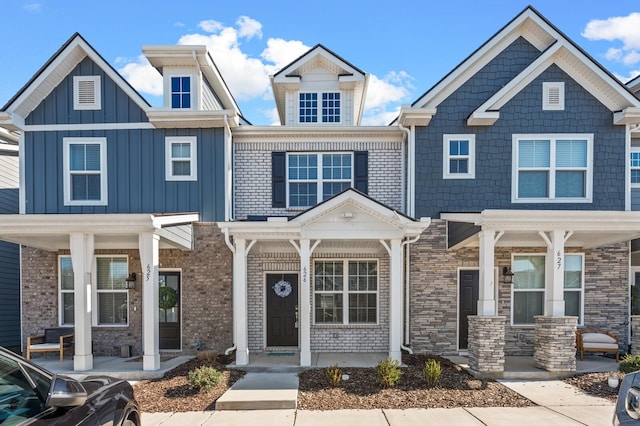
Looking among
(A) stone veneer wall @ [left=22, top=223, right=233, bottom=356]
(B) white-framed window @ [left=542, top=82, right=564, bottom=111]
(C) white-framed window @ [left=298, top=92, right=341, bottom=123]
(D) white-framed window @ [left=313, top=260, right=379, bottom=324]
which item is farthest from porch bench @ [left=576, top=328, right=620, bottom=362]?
(A) stone veneer wall @ [left=22, top=223, right=233, bottom=356]

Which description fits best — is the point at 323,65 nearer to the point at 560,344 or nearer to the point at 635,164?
the point at 560,344

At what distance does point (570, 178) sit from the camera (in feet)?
31.7

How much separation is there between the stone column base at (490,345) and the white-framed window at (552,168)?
3.51 meters

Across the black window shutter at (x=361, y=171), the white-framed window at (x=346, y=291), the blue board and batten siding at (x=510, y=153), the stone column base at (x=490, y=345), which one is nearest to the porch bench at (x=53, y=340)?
the white-framed window at (x=346, y=291)

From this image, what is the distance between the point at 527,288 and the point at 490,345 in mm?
3004

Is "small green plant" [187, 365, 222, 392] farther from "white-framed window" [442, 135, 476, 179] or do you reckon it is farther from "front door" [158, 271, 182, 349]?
"white-framed window" [442, 135, 476, 179]

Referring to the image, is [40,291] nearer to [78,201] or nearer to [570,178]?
[78,201]

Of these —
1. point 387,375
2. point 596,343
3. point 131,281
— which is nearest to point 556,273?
point 596,343

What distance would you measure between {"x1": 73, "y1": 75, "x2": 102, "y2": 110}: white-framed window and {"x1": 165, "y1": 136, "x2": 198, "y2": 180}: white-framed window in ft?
6.84

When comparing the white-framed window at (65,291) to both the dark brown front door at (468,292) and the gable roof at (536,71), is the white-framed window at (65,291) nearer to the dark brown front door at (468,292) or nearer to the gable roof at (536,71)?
the gable roof at (536,71)

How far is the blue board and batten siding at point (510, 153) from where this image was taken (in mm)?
9609

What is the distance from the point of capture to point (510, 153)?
9648 mm

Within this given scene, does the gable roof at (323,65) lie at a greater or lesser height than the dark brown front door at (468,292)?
greater

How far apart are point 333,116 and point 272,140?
76.0 inches
